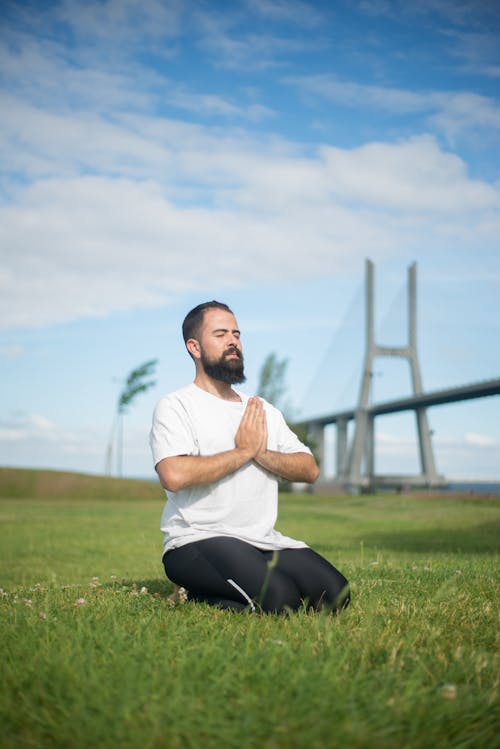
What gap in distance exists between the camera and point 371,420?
151ft

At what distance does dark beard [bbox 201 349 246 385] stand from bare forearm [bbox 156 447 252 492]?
528 mm

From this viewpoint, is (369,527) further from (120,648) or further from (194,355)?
(120,648)

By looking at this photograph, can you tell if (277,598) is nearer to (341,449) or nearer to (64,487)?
(64,487)

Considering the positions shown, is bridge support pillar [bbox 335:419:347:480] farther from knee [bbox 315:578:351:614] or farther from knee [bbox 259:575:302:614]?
knee [bbox 259:575:302:614]

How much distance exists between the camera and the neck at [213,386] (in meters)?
4.45

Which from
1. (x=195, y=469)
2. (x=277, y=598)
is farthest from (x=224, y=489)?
(x=277, y=598)

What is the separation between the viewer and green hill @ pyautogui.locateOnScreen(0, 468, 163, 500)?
39875 millimetres

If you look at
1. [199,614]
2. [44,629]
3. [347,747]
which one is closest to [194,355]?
[199,614]

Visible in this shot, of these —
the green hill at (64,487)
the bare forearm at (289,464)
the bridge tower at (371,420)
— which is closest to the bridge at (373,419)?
the bridge tower at (371,420)

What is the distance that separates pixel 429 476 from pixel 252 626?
46.2 metres

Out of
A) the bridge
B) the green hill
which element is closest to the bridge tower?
the bridge

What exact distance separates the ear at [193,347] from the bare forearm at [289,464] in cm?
74

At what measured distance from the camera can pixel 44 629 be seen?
340cm

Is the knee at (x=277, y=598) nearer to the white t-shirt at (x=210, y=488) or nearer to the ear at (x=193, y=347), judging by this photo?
the white t-shirt at (x=210, y=488)
